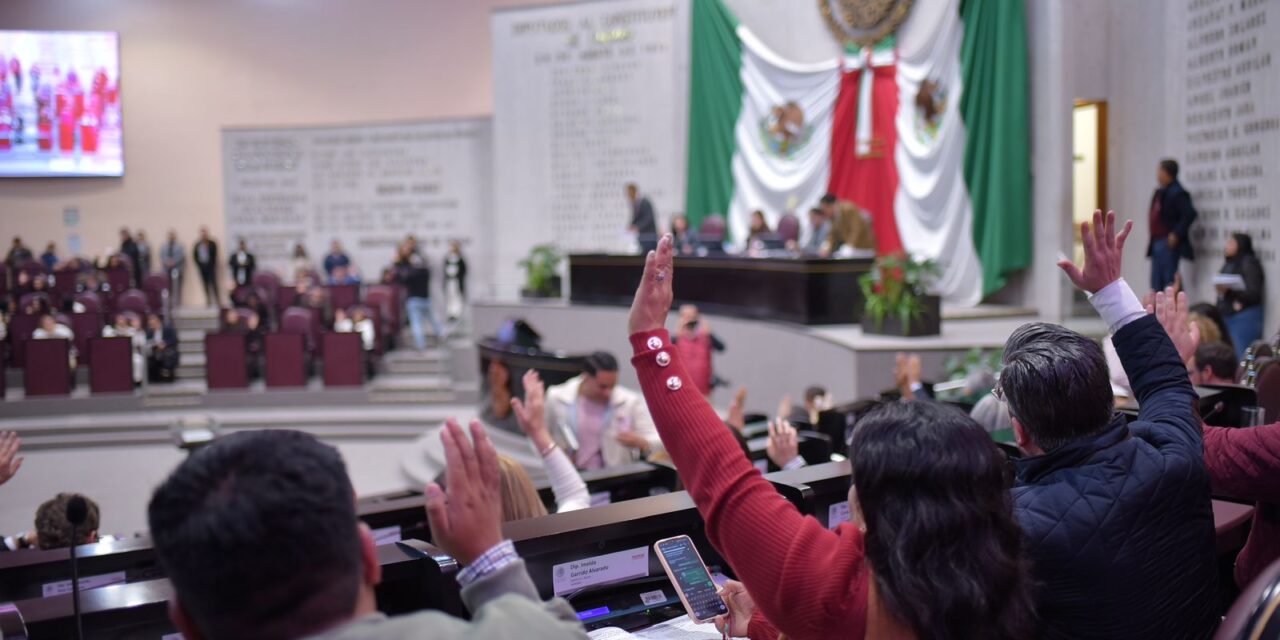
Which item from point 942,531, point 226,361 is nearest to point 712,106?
point 226,361

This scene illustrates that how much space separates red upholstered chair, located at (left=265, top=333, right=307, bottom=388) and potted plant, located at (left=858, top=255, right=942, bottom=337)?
22.5ft

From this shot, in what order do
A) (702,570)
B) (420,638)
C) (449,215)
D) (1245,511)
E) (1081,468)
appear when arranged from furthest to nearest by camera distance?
(449,215)
(1245,511)
(702,570)
(1081,468)
(420,638)

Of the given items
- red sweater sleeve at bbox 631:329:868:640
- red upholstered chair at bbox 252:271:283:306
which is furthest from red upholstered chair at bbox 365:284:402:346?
red sweater sleeve at bbox 631:329:868:640

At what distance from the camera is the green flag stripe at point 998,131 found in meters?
10.3

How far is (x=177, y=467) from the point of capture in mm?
1176

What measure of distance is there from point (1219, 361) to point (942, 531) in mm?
2525

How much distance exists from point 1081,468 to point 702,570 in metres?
0.73

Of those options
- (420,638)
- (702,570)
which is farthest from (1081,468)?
(420,638)

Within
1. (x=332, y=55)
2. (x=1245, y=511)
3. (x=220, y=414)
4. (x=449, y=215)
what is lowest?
(x=220, y=414)

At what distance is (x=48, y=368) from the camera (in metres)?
11.7

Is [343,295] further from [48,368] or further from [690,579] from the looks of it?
[690,579]

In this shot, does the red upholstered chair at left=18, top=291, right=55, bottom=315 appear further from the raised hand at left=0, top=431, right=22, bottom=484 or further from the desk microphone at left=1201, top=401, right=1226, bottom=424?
the desk microphone at left=1201, top=401, right=1226, bottom=424

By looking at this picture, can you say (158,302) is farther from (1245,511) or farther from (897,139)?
(1245,511)

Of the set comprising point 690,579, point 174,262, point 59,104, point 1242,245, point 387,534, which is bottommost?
point 387,534
